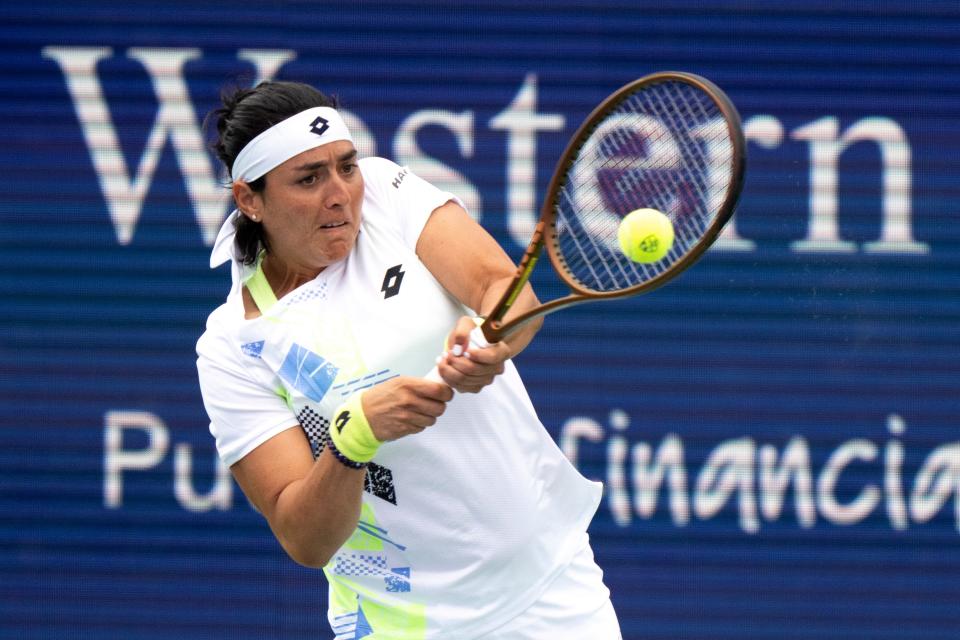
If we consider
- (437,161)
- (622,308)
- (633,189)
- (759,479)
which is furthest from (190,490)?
(633,189)

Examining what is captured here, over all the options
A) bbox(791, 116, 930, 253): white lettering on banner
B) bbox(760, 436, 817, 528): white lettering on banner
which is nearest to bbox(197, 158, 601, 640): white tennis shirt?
bbox(760, 436, 817, 528): white lettering on banner

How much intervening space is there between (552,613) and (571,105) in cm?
267

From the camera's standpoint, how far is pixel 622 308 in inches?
212

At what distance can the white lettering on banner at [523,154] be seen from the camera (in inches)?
211

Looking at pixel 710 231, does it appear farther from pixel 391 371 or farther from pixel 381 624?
pixel 381 624

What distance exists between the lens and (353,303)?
9.71 ft

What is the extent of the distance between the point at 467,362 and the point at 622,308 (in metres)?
2.89

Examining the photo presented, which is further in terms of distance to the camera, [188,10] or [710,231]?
[188,10]

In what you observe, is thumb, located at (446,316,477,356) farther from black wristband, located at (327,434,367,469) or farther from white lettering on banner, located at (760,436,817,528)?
white lettering on banner, located at (760,436,817,528)

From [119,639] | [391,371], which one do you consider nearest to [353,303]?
[391,371]

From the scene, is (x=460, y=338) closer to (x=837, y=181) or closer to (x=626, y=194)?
(x=626, y=194)

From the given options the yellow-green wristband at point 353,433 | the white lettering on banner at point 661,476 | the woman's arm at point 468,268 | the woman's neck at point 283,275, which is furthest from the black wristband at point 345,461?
the white lettering on banner at point 661,476

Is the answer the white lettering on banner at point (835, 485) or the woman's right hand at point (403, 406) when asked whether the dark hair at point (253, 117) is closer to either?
the woman's right hand at point (403, 406)

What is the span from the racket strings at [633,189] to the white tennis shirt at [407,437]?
32 centimetres
